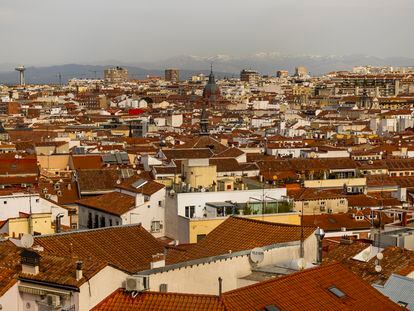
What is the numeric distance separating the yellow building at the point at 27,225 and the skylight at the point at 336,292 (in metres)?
10.0

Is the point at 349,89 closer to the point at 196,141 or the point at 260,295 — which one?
the point at 196,141

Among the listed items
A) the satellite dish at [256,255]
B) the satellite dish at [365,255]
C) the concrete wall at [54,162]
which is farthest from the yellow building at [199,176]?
the concrete wall at [54,162]

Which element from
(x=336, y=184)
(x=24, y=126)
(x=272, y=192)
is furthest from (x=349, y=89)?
(x=272, y=192)

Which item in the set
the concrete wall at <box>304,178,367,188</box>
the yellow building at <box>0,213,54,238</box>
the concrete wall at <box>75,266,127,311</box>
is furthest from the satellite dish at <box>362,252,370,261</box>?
the concrete wall at <box>304,178,367,188</box>

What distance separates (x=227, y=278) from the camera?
498 inches

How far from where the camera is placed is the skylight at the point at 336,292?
10.9 m

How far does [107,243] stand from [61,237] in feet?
3.09

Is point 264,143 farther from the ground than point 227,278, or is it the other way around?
point 227,278

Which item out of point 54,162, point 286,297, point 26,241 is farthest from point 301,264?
point 54,162

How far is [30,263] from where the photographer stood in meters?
10.8

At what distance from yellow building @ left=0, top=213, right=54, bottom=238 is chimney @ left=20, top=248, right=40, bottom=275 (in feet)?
28.0

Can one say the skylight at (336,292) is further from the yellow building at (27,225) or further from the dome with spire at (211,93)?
the dome with spire at (211,93)

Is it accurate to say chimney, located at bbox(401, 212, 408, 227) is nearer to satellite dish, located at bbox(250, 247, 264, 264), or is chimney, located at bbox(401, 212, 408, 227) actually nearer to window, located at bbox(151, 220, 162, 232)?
window, located at bbox(151, 220, 162, 232)

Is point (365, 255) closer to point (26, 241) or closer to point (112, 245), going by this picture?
point (112, 245)
